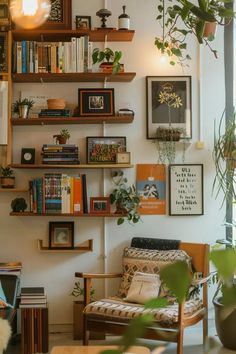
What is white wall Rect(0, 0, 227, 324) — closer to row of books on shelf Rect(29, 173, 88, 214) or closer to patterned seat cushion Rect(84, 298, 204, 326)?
→ row of books on shelf Rect(29, 173, 88, 214)

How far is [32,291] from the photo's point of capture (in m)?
4.32

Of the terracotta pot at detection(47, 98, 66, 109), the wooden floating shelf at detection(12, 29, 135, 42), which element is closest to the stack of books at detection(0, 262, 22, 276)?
the terracotta pot at detection(47, 98, 66, 109)

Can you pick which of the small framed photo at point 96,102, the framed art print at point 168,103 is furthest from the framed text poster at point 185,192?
the small framed photo at point 96,102

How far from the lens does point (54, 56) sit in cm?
458

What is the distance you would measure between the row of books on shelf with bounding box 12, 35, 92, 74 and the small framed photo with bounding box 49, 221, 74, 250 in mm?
1285

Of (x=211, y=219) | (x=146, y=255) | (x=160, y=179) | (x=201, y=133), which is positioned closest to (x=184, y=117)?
(x=201, y=133)

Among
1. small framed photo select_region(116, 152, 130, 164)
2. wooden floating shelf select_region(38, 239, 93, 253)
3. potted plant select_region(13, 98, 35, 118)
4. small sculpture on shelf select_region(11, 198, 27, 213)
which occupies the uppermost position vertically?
potted plant select_region(13, 98, 35, 118)

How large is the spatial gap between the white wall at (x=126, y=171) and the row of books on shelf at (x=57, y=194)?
0.73 ft

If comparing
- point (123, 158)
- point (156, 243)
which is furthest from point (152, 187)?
point (156, 243)

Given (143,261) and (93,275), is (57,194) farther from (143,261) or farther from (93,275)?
(143,261)

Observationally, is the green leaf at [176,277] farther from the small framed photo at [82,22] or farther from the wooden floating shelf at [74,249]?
the small framed photo at [82,22]

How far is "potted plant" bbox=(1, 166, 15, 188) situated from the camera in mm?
4609

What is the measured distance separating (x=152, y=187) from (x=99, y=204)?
0.49m

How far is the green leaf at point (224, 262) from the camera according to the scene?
363 mm
